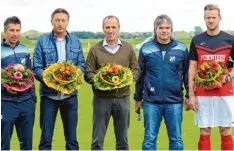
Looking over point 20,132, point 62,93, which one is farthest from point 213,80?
point 20,132

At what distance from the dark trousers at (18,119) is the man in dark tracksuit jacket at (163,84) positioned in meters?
1.59

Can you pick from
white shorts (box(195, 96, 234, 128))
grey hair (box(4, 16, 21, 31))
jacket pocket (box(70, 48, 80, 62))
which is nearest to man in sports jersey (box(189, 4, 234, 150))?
white shorts (box(195, 96, 234, 128))

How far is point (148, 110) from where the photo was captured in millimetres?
7648

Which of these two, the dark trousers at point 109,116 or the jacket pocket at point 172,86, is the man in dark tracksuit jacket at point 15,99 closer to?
the dark trousers at point 109,116

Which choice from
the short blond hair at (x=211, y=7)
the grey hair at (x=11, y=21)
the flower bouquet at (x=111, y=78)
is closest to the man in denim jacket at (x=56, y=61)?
the flower bouquet at (x=111, y=78)

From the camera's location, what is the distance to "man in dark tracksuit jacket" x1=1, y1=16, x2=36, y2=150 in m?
7.51

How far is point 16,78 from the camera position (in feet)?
24.2

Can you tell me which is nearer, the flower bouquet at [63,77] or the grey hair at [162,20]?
the flower bouquet at [63,77]

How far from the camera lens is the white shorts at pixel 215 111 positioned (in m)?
7.65

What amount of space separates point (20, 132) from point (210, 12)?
308 cm

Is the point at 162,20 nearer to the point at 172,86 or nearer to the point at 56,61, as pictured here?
the point at 172,86

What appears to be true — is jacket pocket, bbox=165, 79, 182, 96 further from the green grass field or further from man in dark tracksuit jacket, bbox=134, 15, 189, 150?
the green grass field

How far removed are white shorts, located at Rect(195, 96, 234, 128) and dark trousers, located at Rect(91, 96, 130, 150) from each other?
1.01 metres

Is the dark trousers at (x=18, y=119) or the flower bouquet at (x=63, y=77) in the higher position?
the flower bouquet at (x=63, y=77)
